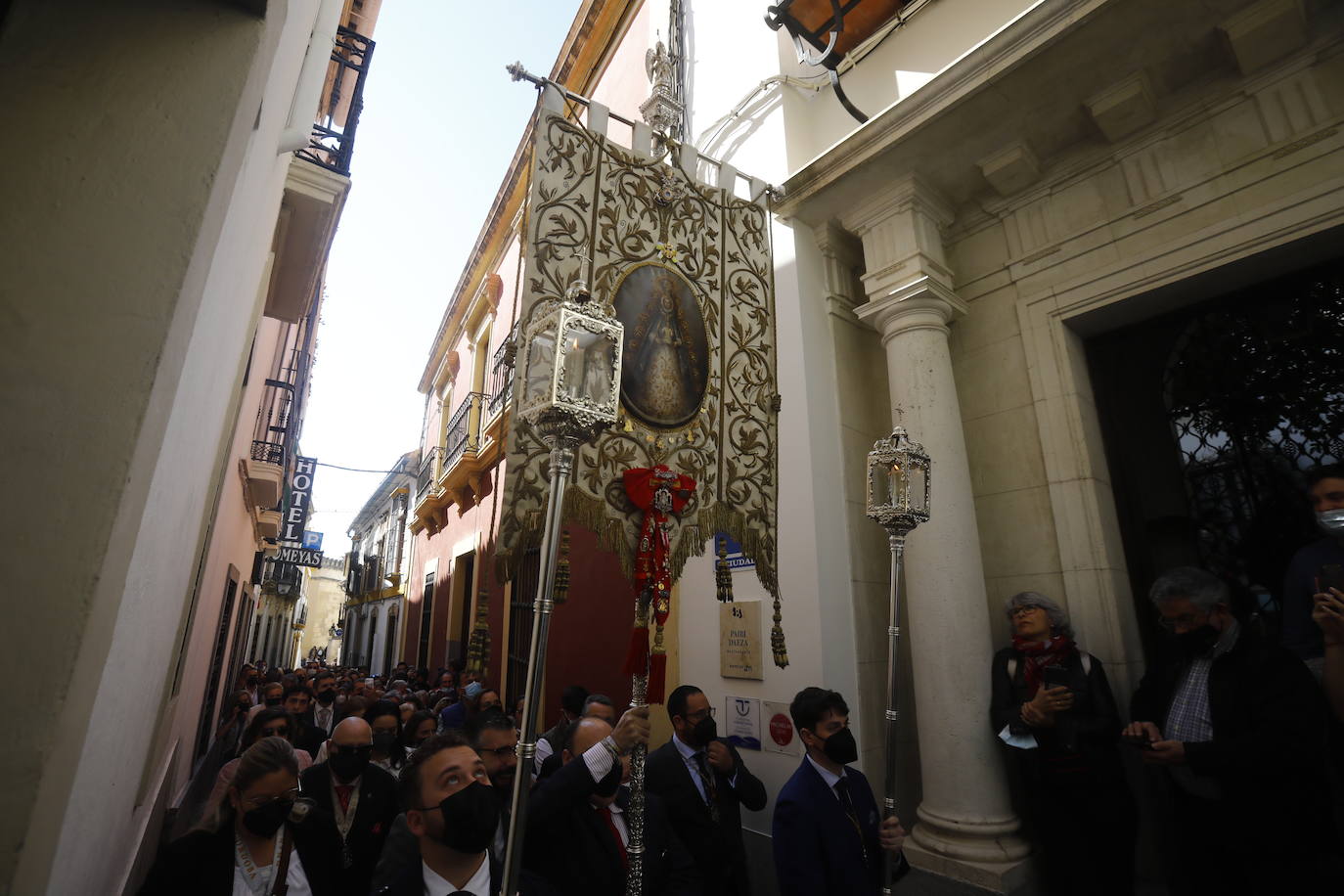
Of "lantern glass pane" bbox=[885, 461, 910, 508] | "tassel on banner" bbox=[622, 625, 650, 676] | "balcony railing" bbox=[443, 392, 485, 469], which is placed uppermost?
"balcony railing" bbox=[443, 392, 485, 469]

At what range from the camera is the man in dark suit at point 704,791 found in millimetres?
2785

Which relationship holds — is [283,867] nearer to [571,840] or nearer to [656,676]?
[571,840]

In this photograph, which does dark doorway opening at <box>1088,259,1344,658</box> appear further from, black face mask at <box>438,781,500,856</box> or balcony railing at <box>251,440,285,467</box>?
balcony railing at <box>251,440,285,467</box>

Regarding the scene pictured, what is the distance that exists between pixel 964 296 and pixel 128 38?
4.50m

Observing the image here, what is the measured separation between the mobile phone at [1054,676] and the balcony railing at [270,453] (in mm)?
7609

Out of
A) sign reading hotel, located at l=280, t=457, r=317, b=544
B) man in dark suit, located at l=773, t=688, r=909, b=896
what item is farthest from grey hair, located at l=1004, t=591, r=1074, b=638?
sign reading hotel, located at l=280, t=457, r=317, b=544

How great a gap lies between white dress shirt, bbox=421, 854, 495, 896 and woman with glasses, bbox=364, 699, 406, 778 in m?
2.06

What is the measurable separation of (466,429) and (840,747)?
9.61m

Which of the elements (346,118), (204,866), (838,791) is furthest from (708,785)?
(346,118)

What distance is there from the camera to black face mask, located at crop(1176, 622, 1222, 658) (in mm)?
2625

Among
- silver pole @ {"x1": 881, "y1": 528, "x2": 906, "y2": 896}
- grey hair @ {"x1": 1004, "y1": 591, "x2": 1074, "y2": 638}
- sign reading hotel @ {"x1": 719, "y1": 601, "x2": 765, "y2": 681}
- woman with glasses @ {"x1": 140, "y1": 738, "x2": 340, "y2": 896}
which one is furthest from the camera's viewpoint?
sign reading hotel @ {"x1": 719, "y1": 601, "x2": 765, "y2": 681}

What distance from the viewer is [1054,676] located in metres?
3.10

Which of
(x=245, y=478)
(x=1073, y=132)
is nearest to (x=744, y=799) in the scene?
(x=1073, y=132)

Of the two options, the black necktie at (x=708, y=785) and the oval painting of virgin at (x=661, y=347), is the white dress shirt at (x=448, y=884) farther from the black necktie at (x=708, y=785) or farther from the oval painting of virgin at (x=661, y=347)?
the oval painting of virgin at (x=661, y=347)
